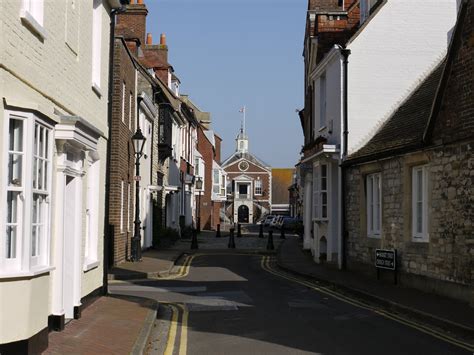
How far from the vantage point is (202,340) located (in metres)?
10.1

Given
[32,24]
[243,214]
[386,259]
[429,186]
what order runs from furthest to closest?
[243,214] → [386,259] → [429,186] → [32,24]

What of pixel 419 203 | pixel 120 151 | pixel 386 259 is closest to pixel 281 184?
pixel 120 151

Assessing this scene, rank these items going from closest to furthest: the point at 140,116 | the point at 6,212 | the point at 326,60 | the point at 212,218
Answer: the point at 6,212 → the point at 326,60 → the point at 140,116 → the point at 212,218

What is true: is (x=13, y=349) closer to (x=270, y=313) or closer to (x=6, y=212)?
(x=6, y=212)

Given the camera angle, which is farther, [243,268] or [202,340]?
[243,268]

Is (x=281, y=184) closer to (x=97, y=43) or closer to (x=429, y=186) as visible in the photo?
(x=429, y=186)

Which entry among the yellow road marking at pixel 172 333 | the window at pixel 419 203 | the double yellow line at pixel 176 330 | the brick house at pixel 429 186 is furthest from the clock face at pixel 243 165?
the yellow road marking at pixel 172 333

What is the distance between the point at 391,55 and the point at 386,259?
25.5 feet

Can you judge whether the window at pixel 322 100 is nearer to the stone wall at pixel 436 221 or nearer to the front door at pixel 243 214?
the stone wall at pixel 436 221

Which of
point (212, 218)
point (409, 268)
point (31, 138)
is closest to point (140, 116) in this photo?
point (409, 268)

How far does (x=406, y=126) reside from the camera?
18703 mm

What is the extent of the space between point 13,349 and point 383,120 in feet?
53.8

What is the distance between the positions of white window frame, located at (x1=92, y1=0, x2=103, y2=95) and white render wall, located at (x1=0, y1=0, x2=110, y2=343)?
29.4 inches

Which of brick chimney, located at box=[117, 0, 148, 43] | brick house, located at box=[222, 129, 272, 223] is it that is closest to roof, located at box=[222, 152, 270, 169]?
brick house, located at box=[222, 129, 272, 223]
